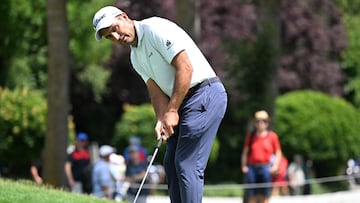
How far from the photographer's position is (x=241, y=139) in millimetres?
37469

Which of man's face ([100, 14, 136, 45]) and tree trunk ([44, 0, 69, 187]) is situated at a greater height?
man's face ([100, 14, 136, 45])

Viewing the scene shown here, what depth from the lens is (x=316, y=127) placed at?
31953mm

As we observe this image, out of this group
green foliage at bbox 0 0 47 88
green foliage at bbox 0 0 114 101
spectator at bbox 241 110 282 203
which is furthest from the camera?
green foliage at bbox 0 0 114 101

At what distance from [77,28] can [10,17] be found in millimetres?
2498

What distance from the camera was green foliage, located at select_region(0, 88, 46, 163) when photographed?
2427 cm

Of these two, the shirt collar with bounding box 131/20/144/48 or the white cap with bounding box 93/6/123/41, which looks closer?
the white cap with bounding box 93/6/123/41

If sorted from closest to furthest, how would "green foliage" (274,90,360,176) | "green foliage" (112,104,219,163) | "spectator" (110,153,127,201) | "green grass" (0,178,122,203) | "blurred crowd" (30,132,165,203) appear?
"green grass" (0,178,122,203), "blurred crowd" (30,132,165,203), "spectator" (110,153,127,201), "green foliage" (112,104,219,163), "green foliage" (274,90,360,176)

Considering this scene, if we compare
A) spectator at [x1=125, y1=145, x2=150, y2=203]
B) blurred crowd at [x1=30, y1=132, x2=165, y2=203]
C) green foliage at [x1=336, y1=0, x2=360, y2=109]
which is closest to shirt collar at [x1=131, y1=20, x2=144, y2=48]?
blurred crowd at [x1=30, y1=132, x2=165, y2=203]

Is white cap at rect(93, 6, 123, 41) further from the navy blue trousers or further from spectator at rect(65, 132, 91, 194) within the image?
spectator at rect(65, 132, 91, 194)

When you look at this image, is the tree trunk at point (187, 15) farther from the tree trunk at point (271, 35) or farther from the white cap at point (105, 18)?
the white cap at point (105, 18)

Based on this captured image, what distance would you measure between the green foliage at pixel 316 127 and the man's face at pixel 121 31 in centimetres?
2436

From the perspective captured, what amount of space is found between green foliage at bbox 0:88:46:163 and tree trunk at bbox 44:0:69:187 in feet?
17.4

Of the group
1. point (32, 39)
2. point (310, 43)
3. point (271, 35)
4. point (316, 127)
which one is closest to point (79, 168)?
point (271, 35)

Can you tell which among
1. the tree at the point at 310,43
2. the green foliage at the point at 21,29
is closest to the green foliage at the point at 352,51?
the tree at the point at 310,43
